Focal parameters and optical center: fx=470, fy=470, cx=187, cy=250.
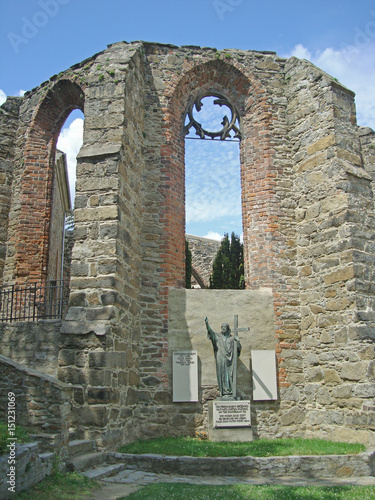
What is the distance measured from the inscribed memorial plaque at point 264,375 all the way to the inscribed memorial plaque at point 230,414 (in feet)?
2.51

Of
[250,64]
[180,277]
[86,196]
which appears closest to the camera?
[86,196]

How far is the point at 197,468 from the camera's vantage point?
6.59 metres

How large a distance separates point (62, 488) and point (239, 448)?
3.05m

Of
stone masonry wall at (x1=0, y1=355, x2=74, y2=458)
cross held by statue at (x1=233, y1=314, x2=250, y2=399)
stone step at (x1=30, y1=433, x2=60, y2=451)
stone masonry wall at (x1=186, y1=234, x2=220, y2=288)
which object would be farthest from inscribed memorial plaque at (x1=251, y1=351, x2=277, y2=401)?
stone masonry wall at (x1=186, y1=234, x2=220, y2=288)

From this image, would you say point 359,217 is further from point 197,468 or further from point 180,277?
point 197,468

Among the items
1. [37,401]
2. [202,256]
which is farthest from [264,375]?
[202,256]

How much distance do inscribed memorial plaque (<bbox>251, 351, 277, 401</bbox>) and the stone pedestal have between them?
0.75 metres

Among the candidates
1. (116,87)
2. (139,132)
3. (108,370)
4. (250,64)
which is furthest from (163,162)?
(108,370)

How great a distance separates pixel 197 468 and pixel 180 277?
Answer: 4025 mm

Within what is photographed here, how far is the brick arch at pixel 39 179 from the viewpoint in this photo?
10617 millimetres

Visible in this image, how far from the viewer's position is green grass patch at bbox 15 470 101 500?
474 cm

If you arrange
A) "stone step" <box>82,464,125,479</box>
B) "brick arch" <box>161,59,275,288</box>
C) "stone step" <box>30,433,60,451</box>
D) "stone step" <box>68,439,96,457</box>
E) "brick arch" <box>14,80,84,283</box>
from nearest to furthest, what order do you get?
"stone step" <box>30,433,60,451</box> < "stone step" <box>82,464,125,479</box> < "stone step" <box>68,439,96,457</box> < "brick arch" <box>161,59,275,288</box> < "brick arch" <box>14,80,84,283</box>

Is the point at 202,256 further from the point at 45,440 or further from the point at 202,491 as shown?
the point at 202,491

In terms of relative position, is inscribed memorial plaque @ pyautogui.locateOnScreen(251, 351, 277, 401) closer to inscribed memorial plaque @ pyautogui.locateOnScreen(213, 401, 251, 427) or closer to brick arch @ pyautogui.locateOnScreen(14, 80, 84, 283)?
inscribed memorial plaque @ pyautogui.locateOnScreen(213, 401, 251, 427)
